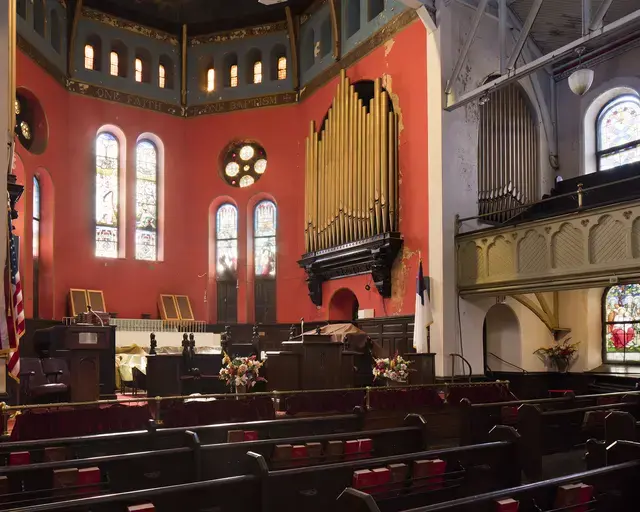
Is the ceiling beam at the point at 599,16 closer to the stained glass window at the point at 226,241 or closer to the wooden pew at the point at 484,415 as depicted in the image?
the wooden pew at the point at 484,415

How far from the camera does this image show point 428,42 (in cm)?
1239

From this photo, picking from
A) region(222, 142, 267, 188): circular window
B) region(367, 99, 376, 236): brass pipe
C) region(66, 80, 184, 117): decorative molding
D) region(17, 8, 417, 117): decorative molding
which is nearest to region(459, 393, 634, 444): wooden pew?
region(367, 99, 376, 236): brass pipe

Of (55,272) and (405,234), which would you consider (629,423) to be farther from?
(55,272)

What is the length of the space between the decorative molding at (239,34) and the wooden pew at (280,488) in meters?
15.5

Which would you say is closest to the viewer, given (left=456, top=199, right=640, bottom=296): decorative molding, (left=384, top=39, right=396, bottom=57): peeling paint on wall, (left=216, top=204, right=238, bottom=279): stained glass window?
(left=456, top=199, right=640, bottom=296): decorative molding

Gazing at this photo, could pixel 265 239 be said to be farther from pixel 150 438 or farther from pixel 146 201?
pixel 150 438

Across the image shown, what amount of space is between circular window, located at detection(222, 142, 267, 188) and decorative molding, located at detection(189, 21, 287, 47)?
115 inches

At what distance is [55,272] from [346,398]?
1022 centimetres

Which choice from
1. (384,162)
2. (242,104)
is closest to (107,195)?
(242,104)

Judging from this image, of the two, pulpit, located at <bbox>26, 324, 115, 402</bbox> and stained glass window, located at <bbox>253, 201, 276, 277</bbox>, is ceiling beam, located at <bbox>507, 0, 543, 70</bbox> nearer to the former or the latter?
pulpit, located at <bbox>26, 324, 115, 402</bbox>

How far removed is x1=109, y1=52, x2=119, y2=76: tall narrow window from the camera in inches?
683

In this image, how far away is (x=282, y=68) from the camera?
17891 mm

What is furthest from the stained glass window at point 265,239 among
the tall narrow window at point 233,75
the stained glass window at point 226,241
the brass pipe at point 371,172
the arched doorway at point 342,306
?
the brass pipe at point 371,172

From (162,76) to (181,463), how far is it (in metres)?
15.8
